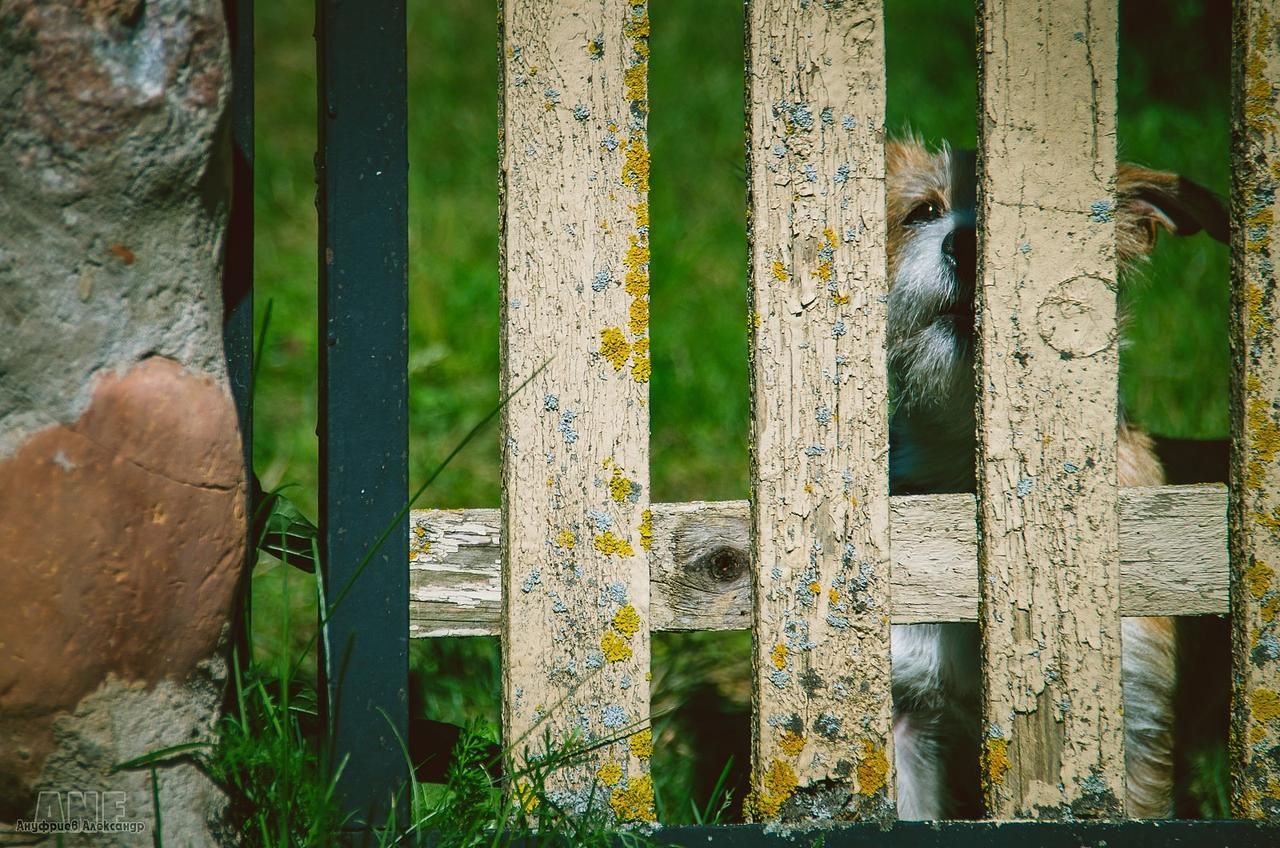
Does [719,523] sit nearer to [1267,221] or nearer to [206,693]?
[206,693]

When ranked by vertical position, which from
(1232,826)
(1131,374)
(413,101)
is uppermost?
(413,101)

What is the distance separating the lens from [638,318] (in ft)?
6.37

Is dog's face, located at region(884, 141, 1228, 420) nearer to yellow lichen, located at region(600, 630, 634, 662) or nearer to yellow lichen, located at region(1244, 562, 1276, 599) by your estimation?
yellow lichen, located at region(1244, 562, 1276, 599)

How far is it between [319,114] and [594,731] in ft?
3.91

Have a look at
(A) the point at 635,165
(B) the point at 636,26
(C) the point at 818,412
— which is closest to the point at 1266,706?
(C) the point at 818,412

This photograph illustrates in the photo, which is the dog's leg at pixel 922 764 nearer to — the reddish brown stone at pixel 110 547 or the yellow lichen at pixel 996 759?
the yellow lichen at pixel 996 759

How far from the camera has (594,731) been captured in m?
1.99

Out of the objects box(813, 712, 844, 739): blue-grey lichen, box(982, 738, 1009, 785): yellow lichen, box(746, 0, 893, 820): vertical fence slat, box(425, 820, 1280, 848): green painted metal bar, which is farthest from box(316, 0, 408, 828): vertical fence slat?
box(982, 738, 1009, 785): yellow lichen

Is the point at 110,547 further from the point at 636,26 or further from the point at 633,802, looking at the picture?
the point at 636,26

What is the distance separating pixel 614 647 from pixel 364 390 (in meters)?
0.63

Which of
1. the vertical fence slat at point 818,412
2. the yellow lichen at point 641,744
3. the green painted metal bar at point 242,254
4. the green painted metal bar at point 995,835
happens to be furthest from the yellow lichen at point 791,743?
the green painted metal bar at point 242,254

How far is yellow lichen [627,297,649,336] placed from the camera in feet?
6.35

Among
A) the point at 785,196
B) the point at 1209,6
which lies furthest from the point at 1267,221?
the point at 1209,6

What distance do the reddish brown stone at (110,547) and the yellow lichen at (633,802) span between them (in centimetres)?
78
